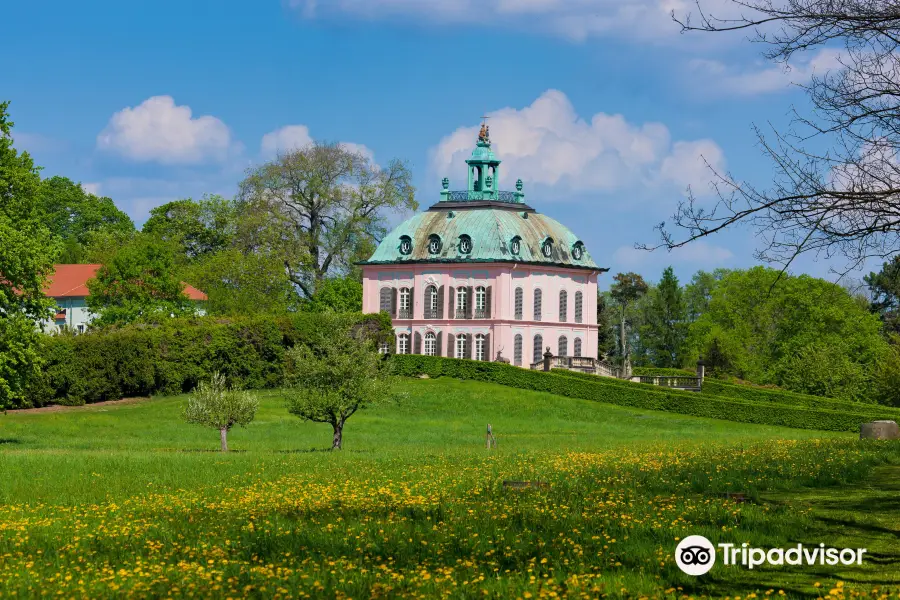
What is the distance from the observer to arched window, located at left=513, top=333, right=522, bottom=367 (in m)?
81.1

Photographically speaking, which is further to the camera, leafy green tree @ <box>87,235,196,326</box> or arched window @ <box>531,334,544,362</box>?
arched window @ <box>531,334,544,362</box>

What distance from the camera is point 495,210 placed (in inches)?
3342

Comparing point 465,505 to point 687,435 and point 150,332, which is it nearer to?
point 687,435

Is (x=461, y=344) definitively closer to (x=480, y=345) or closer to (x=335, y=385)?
(x=480, y=345)

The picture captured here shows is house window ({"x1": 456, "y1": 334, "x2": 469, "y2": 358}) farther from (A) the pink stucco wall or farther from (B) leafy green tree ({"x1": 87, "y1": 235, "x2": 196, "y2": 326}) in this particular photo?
(B) leafy green tree ({"x1": 87, "y1": 235, "x2": 196, "y2": 326})

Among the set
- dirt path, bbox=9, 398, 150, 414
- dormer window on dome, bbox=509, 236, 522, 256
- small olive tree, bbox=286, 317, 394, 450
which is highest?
dormer window on dome, bbox=509, 236, 522, 256

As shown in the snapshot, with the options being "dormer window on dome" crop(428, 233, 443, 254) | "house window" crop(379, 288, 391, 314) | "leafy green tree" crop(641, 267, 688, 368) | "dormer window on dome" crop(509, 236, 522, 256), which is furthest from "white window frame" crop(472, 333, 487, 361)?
"leafy green tree" crop(641, 267, 688, 368)

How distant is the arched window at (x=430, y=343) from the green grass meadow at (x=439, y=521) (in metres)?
49.8

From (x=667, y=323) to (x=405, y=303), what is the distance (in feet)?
116

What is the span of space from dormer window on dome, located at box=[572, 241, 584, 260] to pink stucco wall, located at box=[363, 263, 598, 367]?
118cm

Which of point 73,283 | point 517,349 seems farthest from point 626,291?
point 73,283

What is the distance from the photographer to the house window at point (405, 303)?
83875mm

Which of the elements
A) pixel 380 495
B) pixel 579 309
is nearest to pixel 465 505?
pixel 380 495

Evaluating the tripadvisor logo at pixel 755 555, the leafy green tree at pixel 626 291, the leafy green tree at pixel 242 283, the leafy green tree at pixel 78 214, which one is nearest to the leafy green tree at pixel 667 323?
the leafy green tree at pixel 626 291
